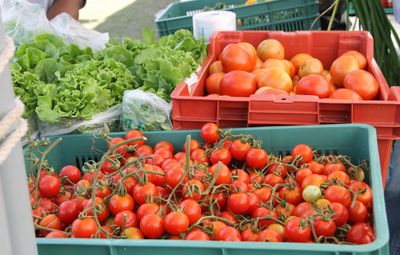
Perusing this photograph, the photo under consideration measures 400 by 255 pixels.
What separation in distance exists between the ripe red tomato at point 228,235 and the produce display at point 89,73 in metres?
0.87

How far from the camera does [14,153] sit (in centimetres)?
75

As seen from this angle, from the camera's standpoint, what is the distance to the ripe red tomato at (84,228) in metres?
1.40

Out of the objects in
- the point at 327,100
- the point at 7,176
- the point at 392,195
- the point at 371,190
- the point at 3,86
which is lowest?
the point at 392,195

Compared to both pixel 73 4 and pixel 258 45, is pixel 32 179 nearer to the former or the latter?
pixel 258 45

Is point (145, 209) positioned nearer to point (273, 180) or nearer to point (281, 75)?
point (273, 180)

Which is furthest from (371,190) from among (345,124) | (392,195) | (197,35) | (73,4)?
(73,4)

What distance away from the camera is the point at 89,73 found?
2254mm

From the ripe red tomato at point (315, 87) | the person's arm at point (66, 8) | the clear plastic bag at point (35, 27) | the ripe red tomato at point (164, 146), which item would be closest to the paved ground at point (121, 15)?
the person's arm at point (66, 8)

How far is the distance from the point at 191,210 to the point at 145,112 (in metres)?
0.71

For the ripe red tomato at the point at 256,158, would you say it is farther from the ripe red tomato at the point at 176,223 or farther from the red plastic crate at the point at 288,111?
the ripe red tomato at the point at 176,223

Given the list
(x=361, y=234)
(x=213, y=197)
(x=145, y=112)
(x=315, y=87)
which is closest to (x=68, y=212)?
(x=213, y=197)

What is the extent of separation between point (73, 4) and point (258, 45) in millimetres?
1328

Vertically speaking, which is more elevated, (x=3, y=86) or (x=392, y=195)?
(x=3, y=86)

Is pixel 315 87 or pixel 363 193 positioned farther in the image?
pixel 315 87
